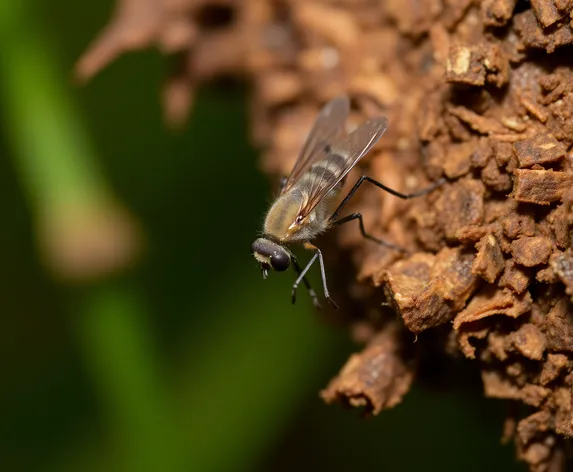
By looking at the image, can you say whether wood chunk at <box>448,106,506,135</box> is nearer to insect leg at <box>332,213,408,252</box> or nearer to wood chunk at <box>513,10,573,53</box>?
wood chunk at <box>513,10,573,53</box>

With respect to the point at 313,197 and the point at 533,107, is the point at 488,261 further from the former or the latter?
the point at 313,197

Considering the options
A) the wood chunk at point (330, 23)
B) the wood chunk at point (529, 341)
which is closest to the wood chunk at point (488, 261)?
the wood chunk at point (529, 341)

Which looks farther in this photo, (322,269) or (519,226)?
(322,269)

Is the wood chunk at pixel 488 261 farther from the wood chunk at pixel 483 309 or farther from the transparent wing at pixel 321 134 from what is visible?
the transparent wing at pixel 321 134

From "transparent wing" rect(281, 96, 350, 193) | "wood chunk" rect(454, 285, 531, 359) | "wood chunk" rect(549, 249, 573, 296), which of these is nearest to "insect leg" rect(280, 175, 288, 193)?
"transparent wing" rect(281, 96, 350, 193)

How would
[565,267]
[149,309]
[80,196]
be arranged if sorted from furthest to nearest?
[149,309] → [80,196] → [565,267]

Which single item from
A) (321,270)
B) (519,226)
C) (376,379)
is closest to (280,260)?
(321,270)
